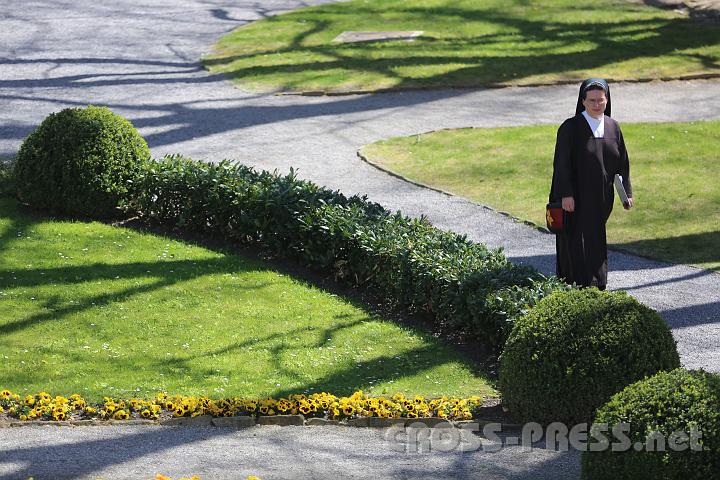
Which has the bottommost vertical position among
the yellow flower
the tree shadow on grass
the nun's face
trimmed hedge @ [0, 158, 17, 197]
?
the tree shadow on grass

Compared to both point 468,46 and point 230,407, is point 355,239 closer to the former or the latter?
point 230,407

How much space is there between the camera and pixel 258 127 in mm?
16125

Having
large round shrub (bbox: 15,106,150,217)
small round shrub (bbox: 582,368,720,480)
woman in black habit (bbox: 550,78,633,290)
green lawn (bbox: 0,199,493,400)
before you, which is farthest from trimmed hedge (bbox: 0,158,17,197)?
small round shrub (bbox: 582,368,720,480)

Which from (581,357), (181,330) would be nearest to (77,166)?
(181,330)

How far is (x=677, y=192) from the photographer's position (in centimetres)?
1336

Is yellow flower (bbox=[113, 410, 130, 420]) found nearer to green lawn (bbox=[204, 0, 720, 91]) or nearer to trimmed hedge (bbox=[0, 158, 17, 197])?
trimmed hedge (bbox=[0, 158, 17, 197])

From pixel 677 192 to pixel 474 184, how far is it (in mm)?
2423

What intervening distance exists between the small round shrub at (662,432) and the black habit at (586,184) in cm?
322

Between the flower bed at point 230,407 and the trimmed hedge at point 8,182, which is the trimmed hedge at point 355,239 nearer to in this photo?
the flower bed at point 230,407

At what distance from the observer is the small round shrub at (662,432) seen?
5434 mm

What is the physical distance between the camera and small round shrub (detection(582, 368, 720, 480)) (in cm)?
543

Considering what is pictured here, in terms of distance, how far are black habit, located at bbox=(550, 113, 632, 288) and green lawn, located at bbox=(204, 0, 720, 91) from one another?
9822 millimetres

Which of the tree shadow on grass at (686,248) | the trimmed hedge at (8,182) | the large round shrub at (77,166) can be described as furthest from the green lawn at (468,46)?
the tree shadow on grass at (686,248)

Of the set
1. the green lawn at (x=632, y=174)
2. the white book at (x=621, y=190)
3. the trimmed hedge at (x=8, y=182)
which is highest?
the white book at (x=621, y=190)
